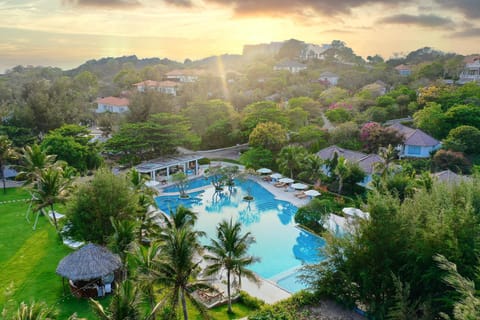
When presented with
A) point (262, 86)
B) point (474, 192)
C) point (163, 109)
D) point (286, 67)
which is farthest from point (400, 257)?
point (286, 67)

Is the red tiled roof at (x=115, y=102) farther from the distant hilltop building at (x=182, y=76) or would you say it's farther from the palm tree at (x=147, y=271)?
the palm tree at (x=147, y=271)

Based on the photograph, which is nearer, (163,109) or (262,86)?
(163,109)

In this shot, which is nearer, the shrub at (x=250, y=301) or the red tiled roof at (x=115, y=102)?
the shrub at (x=250, y=301)

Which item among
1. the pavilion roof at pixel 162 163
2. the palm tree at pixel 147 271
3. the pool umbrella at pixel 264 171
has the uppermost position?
the palm tree at pixel 147 271

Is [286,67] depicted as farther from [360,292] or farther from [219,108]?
[360,292]

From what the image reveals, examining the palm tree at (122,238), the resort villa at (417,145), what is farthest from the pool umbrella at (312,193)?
the palm tree at (122,238)

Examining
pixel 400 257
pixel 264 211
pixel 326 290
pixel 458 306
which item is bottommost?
pixel 264 211

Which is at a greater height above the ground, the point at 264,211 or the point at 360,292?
A: the point at 360,292
